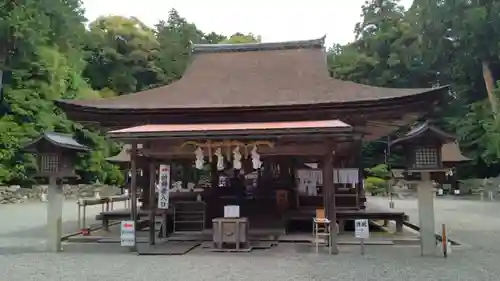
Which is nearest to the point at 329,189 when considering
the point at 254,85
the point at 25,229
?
the point at 254,85

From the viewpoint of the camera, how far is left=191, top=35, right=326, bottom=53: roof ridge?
13787 mm

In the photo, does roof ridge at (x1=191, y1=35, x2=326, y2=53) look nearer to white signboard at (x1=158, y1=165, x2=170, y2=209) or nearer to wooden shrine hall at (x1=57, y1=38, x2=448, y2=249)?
wooden shrine hall at (x1=57, y1=38, x2=448, y2=249)

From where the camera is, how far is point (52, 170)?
9.65m

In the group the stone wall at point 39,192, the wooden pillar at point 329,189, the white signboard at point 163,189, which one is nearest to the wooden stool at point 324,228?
the wooden pillar at point 329,189

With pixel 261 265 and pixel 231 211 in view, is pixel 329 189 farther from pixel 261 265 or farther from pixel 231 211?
pixel 261 265

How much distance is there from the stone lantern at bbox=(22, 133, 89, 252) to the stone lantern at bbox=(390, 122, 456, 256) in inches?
271

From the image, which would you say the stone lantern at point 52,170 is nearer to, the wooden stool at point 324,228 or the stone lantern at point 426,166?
the wooden stool at point 324,228

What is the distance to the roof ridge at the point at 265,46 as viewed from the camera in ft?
45.2

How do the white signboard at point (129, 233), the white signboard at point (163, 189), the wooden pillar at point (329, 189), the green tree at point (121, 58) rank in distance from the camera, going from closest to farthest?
1. the wooden pillar at point (329, 189)
2. the white signboard at point (129, 233)
3. the white signboard at point (163, 189)
4. the green tree at point (121, 58)

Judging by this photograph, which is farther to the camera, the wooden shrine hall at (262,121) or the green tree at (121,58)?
the green tree at (121,58)

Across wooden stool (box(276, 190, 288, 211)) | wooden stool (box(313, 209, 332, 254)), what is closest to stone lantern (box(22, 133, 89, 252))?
wooden stool (box(313, 209, 332, 254))

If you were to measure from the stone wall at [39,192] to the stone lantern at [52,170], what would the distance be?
49.7 ft

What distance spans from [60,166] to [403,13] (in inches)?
1430

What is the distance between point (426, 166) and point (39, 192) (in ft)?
75.6
